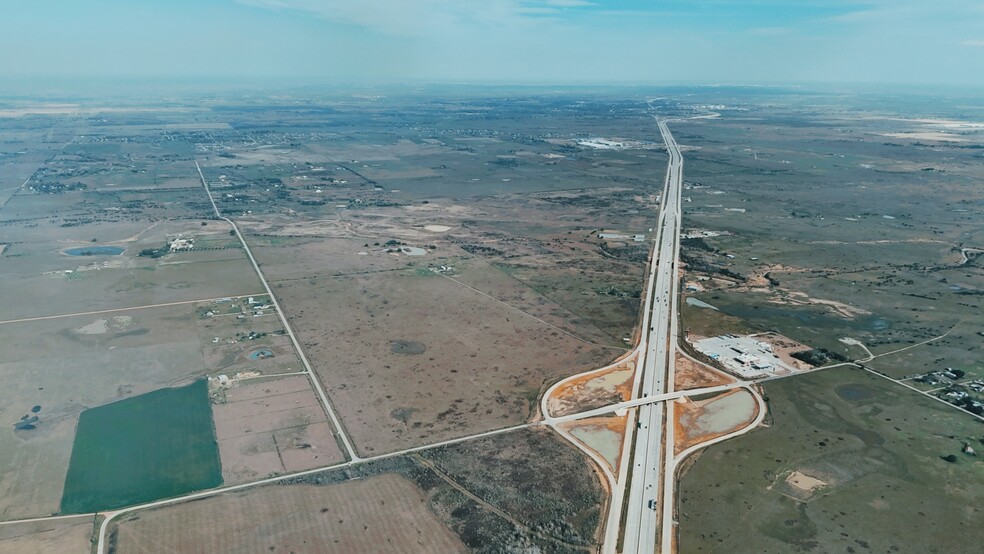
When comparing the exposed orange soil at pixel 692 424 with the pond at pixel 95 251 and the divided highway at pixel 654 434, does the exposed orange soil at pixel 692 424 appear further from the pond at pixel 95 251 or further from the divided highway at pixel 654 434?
the pond at pixel 95 251

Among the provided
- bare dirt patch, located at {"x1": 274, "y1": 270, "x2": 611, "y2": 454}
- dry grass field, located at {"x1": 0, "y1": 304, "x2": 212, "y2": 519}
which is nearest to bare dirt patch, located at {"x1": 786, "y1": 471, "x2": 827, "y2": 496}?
bare dirt patch, located at {"x1": 274, "y1": 270, "x2": 611, "y2": 454}

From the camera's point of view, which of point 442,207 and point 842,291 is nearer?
point 842,291

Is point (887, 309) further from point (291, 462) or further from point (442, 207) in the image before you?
point (442, 207)

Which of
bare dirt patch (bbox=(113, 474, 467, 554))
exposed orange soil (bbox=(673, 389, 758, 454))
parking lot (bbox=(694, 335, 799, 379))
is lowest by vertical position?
bare dirt patch (bbox=(113, 474, 467, 554))

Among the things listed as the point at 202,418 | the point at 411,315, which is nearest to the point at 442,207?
the point at 411,315

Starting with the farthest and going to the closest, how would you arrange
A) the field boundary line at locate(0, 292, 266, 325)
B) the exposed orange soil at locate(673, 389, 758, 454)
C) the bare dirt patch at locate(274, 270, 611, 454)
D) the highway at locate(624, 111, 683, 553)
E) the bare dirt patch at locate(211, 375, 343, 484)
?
the field boundary line at locate(0, 292, 266, 325) < the bare dirt patch at locate(274, 270, 611, 454) < the exposed orange soil at locate(673, 389, 758, 454) < the bare dirt patch at locate(211, 375, 343, 484) < the highway at locate(624, 111, 683, 553)

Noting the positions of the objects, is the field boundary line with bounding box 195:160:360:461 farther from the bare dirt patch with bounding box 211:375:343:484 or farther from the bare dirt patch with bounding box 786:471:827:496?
the bare dirt patch with bounding box 786:471:827:496

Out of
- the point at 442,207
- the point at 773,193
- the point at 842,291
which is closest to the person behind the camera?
the point at 842,291
